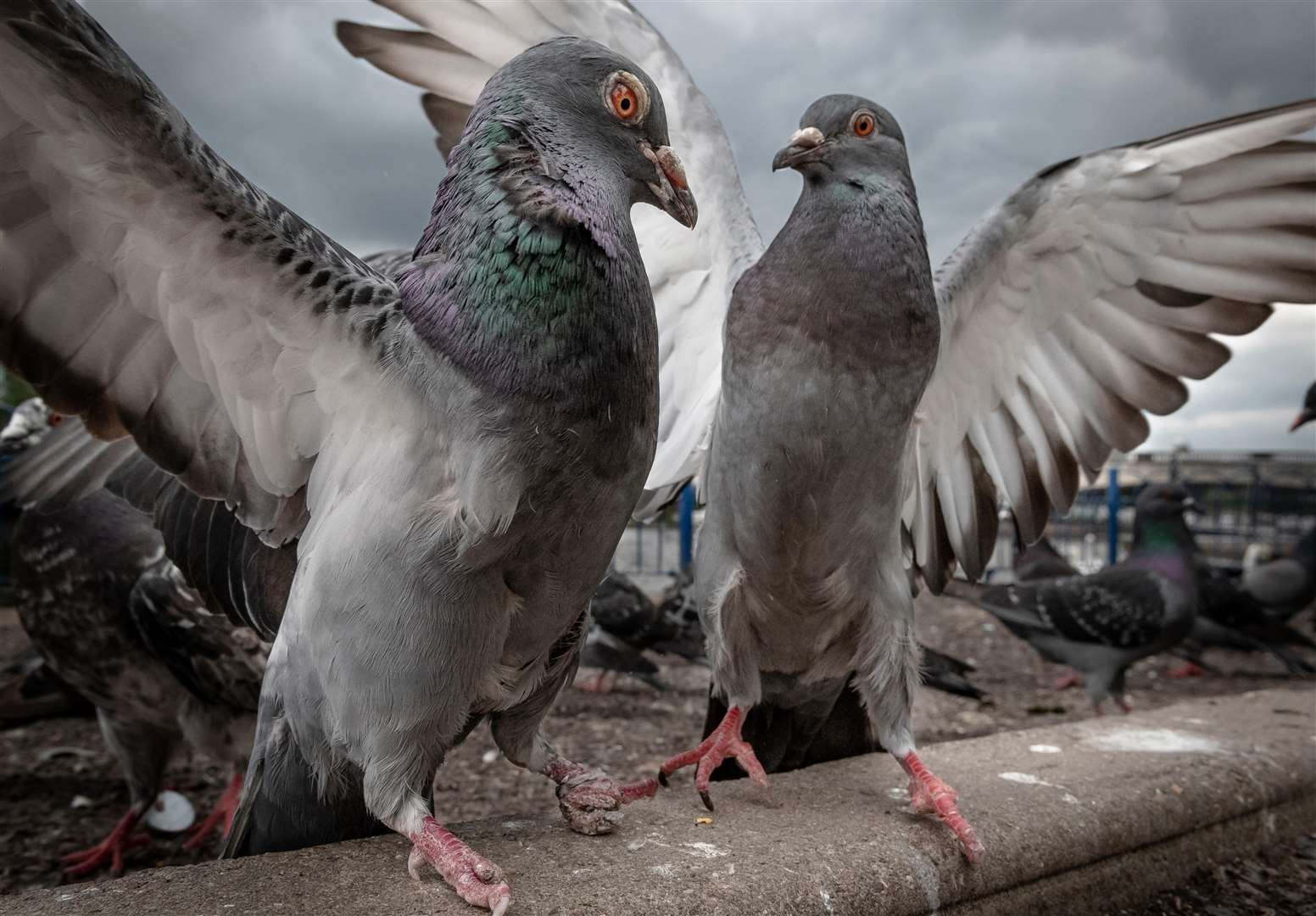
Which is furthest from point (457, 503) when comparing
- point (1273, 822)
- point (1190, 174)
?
point (1273, 822)

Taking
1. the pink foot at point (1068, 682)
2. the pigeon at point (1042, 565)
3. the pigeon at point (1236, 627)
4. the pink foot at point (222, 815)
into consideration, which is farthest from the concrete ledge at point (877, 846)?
the pigeon at point (1042, 565)

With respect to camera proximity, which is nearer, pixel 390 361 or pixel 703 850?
pixel 390 361

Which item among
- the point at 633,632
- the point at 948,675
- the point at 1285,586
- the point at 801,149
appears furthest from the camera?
the point at 1285,586

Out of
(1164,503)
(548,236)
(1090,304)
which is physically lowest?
(548,236)

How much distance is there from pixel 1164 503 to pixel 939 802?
509 cm

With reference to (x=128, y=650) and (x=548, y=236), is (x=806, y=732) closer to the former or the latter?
(x=548, y=236)

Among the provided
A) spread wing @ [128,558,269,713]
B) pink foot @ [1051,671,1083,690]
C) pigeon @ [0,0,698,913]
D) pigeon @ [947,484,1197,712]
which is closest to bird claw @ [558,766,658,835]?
pigeon @ [0,0,698,913]

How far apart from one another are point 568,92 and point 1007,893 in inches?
80.9

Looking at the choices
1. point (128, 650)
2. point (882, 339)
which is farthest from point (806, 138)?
point (128, 650)

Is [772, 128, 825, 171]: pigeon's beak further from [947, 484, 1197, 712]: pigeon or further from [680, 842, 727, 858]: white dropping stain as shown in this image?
[947, 484, 1197, 712]: pigeon

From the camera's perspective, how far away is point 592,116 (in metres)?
1.78

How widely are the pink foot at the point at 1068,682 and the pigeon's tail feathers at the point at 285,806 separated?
555 cm

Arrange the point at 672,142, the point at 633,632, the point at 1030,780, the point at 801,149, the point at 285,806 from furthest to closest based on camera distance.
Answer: the point at 633,632, the point at 672,142, the point at 1030,780, the point at 801,149, the point at 285,806

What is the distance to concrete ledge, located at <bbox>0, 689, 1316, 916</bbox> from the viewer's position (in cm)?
179
